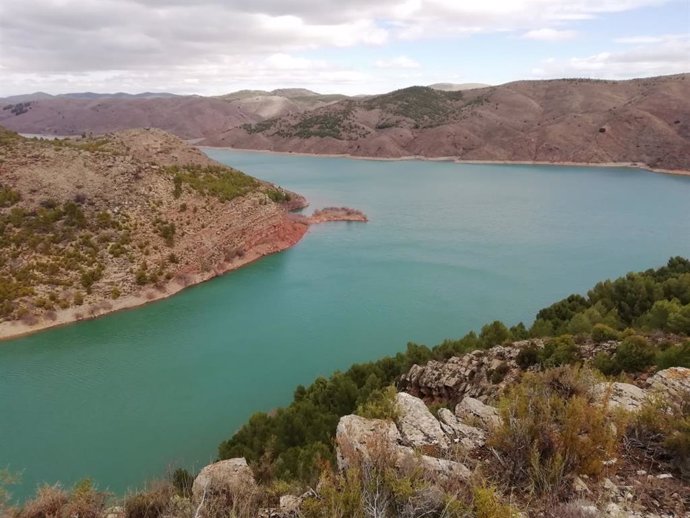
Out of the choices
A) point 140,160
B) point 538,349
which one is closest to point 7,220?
point 140,160

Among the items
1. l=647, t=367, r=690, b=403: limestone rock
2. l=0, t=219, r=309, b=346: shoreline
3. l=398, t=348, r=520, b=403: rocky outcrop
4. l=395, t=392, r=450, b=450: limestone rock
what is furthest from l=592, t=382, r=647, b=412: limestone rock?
l=0, t=219, r=309, b=346: shoreline

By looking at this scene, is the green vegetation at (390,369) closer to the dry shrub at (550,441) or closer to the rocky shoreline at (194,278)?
the dry shrub at (550,441)

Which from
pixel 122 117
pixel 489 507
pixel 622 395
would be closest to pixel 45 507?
pixel 489 507

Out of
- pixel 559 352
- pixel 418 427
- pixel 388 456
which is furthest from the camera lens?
pixel 559 352

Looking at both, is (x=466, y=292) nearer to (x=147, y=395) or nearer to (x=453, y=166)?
(x=147, y=395)

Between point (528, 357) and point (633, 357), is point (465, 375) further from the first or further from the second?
point (633, 357)

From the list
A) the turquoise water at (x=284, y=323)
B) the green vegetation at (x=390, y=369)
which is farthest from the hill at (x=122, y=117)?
the green vegetation at (x=390, y=369)
